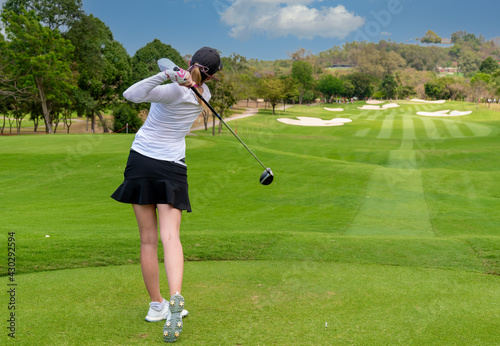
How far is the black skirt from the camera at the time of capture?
11.2 ft

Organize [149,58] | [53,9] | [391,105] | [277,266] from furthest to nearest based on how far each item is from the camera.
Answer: [391,105], [149,58], [53,9], [277,266]

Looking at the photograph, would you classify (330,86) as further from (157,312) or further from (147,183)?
(157,312)

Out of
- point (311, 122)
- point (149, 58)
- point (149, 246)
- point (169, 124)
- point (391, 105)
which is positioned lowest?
point (149, 246)

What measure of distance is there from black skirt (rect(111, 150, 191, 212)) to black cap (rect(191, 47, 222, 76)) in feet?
2.60

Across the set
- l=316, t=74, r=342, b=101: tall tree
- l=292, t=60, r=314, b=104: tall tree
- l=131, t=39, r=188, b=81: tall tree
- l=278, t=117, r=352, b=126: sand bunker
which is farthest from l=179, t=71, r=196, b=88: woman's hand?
l=316, t=74, r=342, b=101: tall tree

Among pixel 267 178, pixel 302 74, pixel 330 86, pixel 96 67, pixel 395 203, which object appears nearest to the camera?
pixel 267 178

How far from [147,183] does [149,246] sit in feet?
1.79

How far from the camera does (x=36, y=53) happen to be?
44094 mm

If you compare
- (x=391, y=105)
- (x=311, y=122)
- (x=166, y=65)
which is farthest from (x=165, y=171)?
(x=391, y=105)

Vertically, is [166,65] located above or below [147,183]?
above

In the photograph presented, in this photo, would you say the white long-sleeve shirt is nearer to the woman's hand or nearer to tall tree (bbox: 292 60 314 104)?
the woman's hand

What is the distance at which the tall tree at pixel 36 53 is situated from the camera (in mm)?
42781

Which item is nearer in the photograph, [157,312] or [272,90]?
[157,312]

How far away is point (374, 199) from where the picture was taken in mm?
13016
